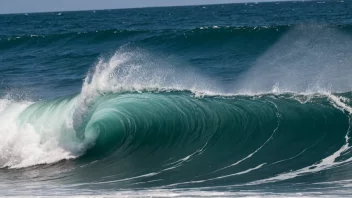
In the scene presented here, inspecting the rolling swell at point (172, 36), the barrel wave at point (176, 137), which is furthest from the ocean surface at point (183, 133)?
the rolling swell at point (172, 36)

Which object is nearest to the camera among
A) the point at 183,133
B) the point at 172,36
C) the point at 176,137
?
the point at 176,137

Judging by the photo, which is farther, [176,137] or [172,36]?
[172,36]

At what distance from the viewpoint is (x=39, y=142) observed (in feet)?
36.0

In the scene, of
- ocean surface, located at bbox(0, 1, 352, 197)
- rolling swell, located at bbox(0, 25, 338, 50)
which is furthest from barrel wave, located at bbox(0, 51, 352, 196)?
rolling swell, located at bbox(0, 25, 338, 50)

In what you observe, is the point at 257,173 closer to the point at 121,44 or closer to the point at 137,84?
the point at 137,84

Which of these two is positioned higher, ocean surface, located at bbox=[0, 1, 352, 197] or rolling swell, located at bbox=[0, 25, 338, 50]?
rolling swell, located at bbox=[0, 25, 338, 50]

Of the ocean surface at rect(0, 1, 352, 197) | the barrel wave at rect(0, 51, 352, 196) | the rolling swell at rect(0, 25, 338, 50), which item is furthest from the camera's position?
the rolling swell at rect(0, 25, 338, 50)

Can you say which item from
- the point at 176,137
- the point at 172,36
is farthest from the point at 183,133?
the point at 172,36

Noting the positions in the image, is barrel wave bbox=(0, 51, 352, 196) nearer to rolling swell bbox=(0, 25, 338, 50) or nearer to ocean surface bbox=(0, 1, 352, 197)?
ocean surface bbox=(0, 1, 352, 197)

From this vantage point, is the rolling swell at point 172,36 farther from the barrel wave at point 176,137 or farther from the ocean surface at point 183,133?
the barrel wave at point 176,137

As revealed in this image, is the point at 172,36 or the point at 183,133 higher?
the point at 172,36

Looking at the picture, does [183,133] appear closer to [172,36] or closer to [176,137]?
[176,137]

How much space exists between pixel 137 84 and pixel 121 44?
1660 cm

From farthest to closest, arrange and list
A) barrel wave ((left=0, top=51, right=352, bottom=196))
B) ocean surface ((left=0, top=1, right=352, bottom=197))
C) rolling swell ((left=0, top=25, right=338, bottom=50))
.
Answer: rolling swell ((left=0, top=25, right=338, bottom=50))
barrel wave ((left=0, top=51, right=352, bottom=196))
ocean surface ((left=0, top=1, right=352, bottom=197))
